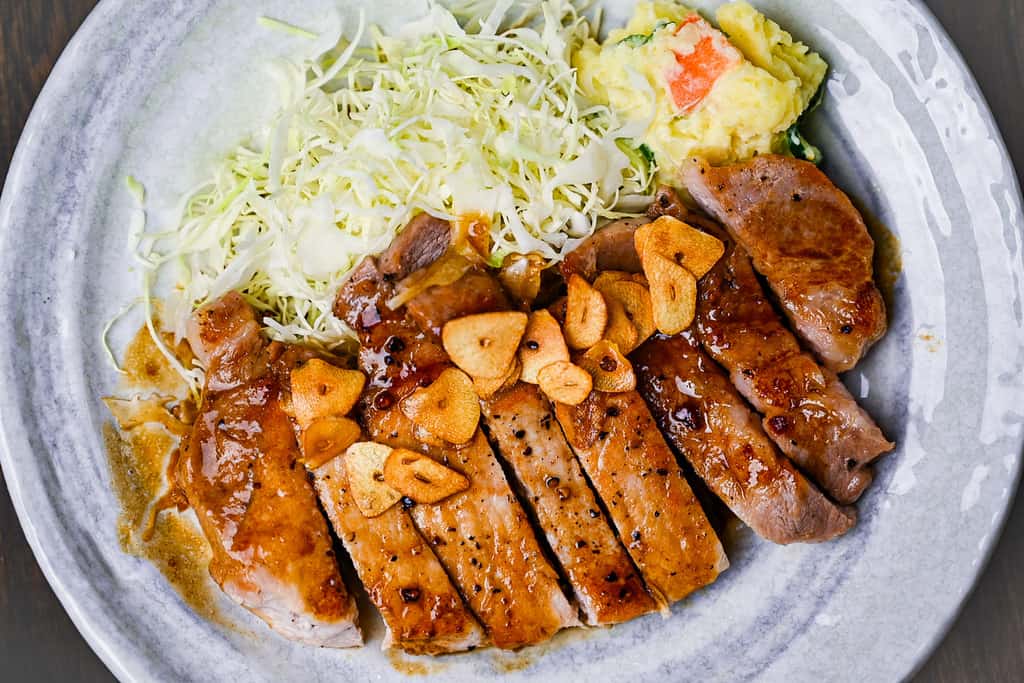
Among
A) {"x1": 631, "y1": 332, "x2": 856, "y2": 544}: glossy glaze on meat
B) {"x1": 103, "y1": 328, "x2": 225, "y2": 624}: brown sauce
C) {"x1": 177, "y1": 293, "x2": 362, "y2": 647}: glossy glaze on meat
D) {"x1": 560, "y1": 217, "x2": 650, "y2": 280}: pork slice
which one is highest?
{"x1": 560, "y1": 217, "x2": 650, "y2": 280}: pork slice

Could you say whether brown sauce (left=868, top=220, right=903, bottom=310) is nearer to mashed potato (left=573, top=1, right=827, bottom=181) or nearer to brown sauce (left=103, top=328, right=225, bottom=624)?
mashed potato (left=573, top=1, right=827, bottom=181)

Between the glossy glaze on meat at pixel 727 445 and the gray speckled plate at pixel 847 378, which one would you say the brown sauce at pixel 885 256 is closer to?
the gray speckled plate at pixel 847 378

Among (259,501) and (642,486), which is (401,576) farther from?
(642,486)

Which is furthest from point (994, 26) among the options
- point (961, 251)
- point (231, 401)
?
point (231, 401)

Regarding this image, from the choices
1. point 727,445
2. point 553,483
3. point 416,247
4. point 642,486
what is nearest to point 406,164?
point 416,247

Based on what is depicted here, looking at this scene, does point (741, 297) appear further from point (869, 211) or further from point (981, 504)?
point (981, 504)

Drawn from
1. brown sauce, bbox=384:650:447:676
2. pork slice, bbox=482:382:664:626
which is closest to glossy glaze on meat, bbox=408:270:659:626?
pork slice, bbox=482:382:664:626
